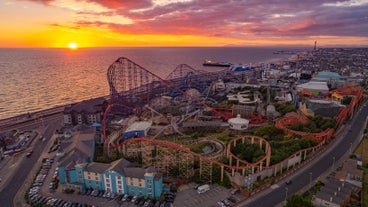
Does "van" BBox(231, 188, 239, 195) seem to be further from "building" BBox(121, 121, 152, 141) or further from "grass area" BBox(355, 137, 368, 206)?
"building" BBox(121, 121, 152, 141)

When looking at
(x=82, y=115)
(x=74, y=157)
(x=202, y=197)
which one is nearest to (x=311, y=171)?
(x=202, y=197)

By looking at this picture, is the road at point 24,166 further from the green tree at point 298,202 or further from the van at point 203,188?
the green tree at point 298,202

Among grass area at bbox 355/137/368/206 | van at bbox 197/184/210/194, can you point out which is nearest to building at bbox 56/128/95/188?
van at bbox 197/184/210/194

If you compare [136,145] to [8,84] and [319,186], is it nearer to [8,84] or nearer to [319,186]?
[319,186]

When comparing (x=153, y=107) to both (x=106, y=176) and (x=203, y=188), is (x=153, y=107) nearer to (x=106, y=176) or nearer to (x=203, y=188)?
(x=106, y=176)

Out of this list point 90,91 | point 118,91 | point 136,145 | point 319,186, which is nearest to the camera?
point 319,186

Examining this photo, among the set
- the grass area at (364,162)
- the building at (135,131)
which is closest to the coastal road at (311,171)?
the grass area at (364,162)

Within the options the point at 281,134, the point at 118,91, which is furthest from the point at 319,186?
the point at 118,91
